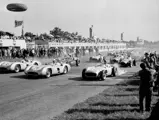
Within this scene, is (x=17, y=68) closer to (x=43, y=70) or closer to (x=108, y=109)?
(x=43, y=70)

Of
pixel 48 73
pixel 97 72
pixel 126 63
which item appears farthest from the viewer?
pixel 126 63

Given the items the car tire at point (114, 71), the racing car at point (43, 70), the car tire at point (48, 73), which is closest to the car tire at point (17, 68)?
the racing car at point (43, 70)

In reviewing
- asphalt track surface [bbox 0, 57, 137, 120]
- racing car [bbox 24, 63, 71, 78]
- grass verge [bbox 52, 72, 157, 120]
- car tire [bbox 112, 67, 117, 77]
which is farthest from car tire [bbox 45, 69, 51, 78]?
grass verge [bbox 52, 72, 157, 120]

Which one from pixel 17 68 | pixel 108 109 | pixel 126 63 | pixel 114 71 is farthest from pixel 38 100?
pixel 126 63

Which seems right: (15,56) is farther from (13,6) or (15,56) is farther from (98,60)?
(98,60)

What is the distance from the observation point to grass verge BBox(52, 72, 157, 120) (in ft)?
19.9

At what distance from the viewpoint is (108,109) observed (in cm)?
686

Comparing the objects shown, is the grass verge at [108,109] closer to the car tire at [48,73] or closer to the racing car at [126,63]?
the car tire at [48,73]

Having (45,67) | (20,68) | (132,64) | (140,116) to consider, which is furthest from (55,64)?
(132,64)

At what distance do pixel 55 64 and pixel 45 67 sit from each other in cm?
153

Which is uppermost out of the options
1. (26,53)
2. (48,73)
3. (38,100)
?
(26,53)

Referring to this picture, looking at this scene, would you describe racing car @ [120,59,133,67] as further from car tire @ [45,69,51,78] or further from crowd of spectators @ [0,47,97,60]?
crowd of spectators @ [0,47,97,60]

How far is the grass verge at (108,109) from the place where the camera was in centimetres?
607

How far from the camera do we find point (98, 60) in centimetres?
2783
